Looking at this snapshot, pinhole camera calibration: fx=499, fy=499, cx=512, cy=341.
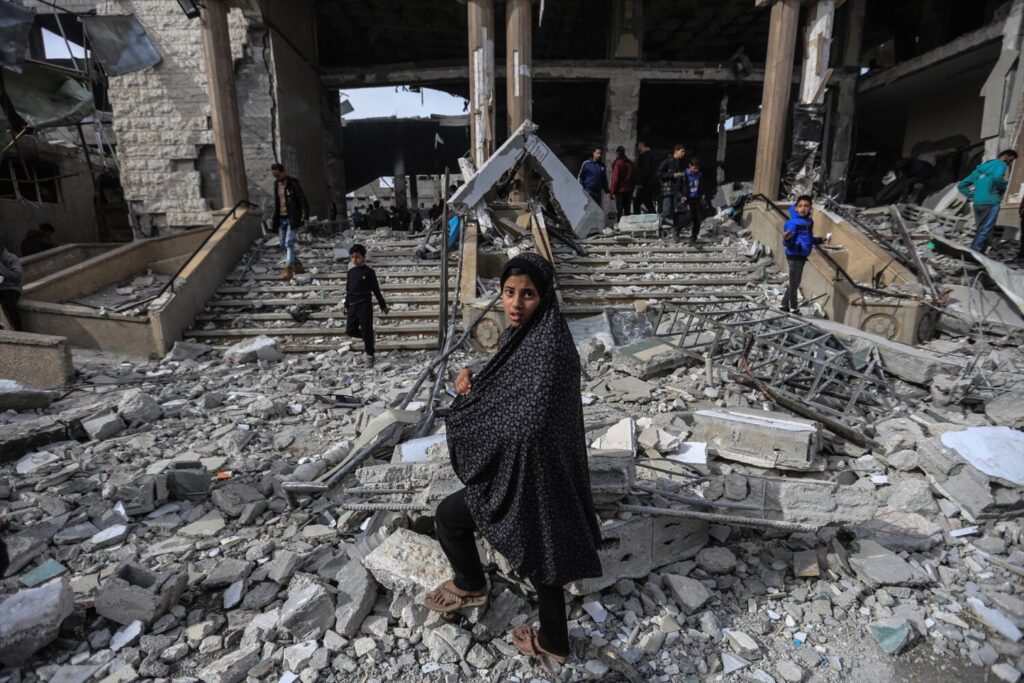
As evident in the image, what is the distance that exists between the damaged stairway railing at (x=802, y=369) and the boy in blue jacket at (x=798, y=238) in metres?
1.18

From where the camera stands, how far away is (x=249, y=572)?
264 centimetres

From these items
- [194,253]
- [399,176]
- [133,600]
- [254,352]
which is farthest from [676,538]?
[399,176]

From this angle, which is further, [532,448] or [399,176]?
[399,176]

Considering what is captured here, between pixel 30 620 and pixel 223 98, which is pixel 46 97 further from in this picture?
pixel 30 620

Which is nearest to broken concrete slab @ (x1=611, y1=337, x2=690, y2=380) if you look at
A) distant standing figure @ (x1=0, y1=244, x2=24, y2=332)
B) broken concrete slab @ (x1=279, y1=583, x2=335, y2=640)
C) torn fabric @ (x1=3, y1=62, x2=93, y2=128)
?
broken concrete slab @ (x1=279, y1=583, x2=335, y2=640)

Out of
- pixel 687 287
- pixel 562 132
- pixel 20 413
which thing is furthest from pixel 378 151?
pixel 20 413

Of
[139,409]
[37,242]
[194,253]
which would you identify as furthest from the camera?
[37,242]

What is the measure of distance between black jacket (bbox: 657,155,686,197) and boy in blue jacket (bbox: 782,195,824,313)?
3.21 meters

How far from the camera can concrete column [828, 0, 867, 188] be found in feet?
49.2

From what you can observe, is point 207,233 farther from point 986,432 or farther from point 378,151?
point 378,151

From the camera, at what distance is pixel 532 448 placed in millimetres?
1737

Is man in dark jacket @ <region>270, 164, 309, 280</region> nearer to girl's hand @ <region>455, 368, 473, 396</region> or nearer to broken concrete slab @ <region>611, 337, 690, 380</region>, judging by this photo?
broken concrete slab @ <region>611, 337, 690, 380</region>

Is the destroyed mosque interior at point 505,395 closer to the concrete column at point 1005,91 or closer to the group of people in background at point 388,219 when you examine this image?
the concrete column at point 1005,91

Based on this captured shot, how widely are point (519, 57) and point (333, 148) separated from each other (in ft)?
27.8
